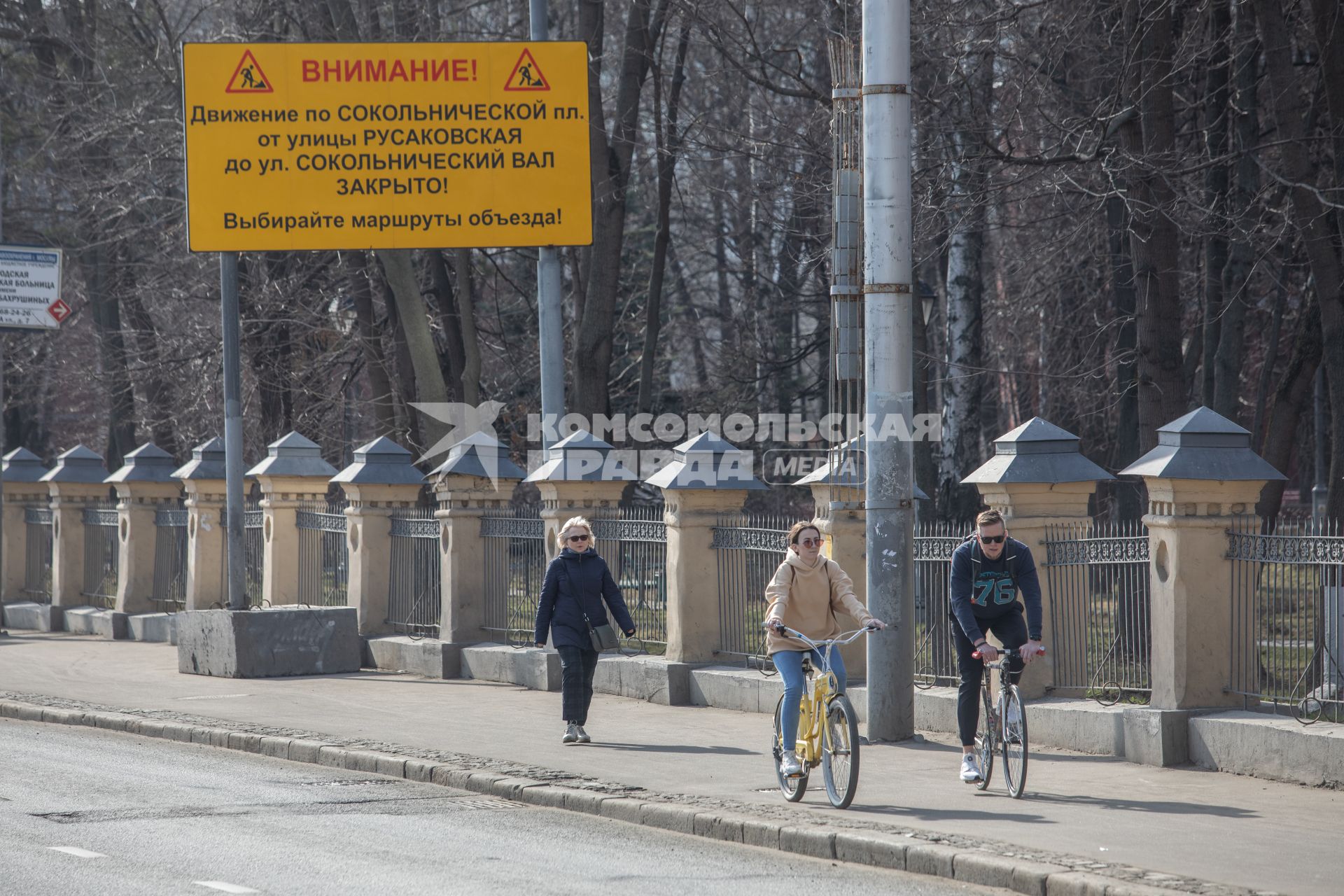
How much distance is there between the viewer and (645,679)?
1370 cm

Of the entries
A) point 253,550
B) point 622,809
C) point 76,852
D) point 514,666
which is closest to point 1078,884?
point 622,809

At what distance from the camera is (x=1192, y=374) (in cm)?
2172

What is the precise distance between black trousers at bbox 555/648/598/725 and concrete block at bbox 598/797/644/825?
201 cm

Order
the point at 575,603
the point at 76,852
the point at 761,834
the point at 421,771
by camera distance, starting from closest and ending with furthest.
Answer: the point at 76,852 < the point at 761,834 < the point at 421,771 < the point at 575,603

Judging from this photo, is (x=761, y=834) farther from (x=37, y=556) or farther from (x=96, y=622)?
(x=37, y=556)

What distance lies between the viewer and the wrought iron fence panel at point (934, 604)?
1183 cm

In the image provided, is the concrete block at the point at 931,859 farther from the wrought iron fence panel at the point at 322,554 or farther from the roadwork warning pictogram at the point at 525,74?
the wrought iron fence panel at the point at 322,554

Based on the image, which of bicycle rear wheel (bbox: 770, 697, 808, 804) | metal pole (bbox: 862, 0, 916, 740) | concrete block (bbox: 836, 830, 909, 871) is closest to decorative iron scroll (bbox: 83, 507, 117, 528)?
metal pole (bbox: 862, 0, 916, 740)

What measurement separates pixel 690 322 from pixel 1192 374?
16.0m

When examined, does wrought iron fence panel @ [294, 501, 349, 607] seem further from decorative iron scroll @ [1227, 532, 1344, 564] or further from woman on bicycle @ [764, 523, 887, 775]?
decorative iron scroll @ [1227, 532, 1344, 564]

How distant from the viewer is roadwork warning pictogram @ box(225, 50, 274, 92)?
15.5 metres

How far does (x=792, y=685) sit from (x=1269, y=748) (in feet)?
9.44

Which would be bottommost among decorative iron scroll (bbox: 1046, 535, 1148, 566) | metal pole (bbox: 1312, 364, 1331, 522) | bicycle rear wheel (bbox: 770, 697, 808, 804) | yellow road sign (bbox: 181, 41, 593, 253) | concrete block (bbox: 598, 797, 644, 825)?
concrete block (bbox: 598, 797, 644, 825)

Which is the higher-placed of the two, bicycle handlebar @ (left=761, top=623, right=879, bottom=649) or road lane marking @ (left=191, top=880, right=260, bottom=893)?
bicycle handlebar @ (left=761, top=623, right=879, bottom=649)
